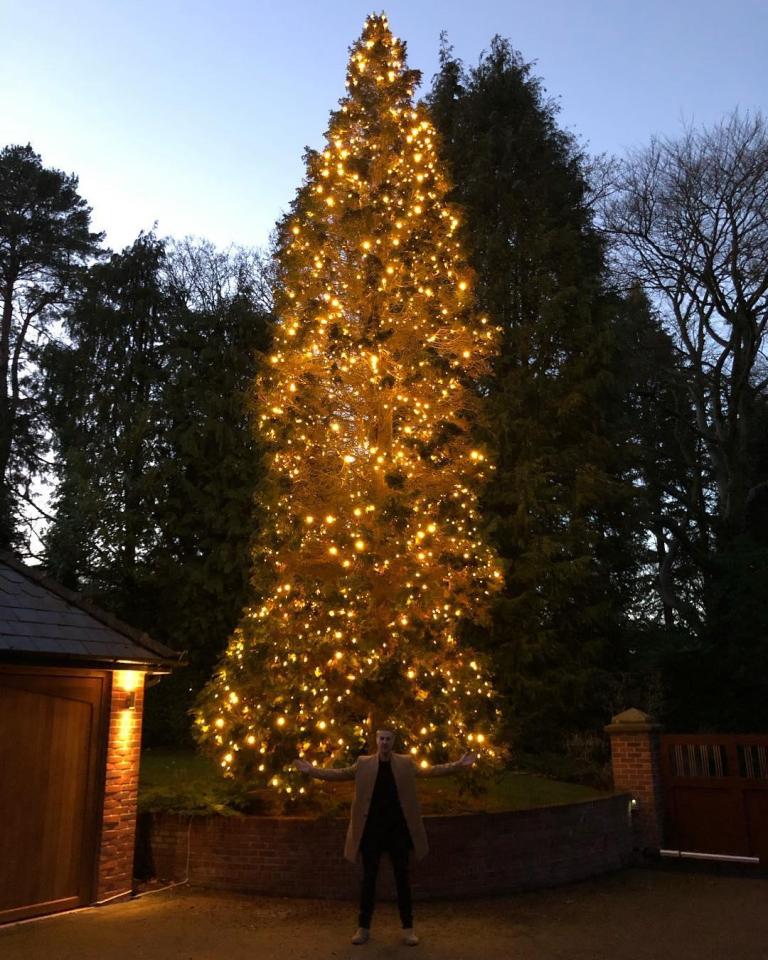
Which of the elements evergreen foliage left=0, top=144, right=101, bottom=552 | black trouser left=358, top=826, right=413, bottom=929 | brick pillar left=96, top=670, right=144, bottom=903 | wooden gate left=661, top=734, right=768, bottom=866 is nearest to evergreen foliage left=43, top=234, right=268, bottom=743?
evergreen foliage left=0, top=144, right=101, bottom=552

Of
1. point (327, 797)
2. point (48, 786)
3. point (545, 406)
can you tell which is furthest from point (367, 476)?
point (545, 406)

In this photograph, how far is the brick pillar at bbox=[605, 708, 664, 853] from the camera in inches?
379

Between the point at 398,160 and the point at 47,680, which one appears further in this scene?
the point at 398,160

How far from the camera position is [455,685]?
8922 millimetres

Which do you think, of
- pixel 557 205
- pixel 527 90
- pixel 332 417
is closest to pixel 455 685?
pixel 332 417

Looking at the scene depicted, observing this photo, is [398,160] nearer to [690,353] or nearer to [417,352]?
[417,352]

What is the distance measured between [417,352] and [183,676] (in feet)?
35.9

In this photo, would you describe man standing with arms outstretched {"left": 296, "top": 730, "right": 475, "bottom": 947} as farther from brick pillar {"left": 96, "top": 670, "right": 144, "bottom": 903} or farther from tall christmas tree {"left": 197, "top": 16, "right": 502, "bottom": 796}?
brick pillar {"left": 96, "top": 670, "right": 144, "bottom": 903}

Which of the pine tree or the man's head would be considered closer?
the man's head

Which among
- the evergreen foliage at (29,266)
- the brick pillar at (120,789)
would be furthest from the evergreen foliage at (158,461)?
the brick pillar at (120,789)

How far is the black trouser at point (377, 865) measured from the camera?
5.83 meters

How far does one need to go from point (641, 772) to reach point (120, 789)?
651 cm

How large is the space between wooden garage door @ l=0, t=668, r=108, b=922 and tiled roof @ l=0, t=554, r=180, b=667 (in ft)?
0.95

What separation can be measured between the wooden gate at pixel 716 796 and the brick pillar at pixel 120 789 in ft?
22.1
